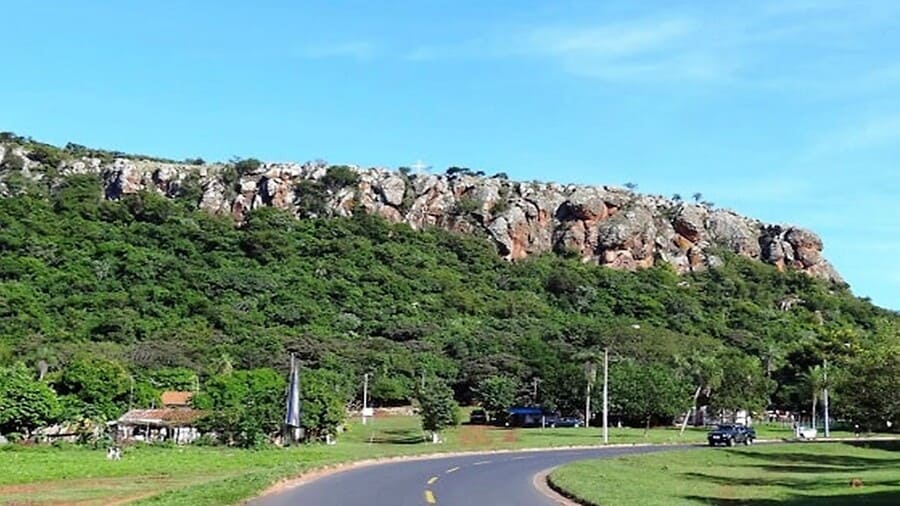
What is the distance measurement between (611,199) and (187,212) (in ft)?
189

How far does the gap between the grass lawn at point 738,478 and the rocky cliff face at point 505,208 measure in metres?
84.0

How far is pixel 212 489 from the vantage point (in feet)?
75.9

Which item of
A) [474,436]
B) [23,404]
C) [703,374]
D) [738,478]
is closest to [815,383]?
[703,374]

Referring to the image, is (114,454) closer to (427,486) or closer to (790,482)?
(427,486)

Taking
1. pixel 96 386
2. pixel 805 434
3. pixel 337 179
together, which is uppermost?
pixel 337 179

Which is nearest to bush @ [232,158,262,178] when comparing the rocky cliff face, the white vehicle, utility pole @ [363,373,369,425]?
the rocky cliff face

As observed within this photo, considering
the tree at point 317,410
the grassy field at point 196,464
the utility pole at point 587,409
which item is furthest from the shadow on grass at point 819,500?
the utility pole at point 587,409

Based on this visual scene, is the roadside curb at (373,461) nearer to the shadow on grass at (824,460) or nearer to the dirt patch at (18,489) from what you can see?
the dirt patch at (18,489)

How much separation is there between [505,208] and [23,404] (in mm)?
89369

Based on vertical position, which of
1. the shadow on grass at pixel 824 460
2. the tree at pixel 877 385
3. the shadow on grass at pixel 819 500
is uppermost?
the tree at pixel 877 385

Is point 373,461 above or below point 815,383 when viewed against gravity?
below

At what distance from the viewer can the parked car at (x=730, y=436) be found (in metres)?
56.8

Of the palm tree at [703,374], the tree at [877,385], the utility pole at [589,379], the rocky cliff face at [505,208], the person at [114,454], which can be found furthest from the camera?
the rocky cliff face at [505,208]

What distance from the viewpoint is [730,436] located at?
57188 mm
